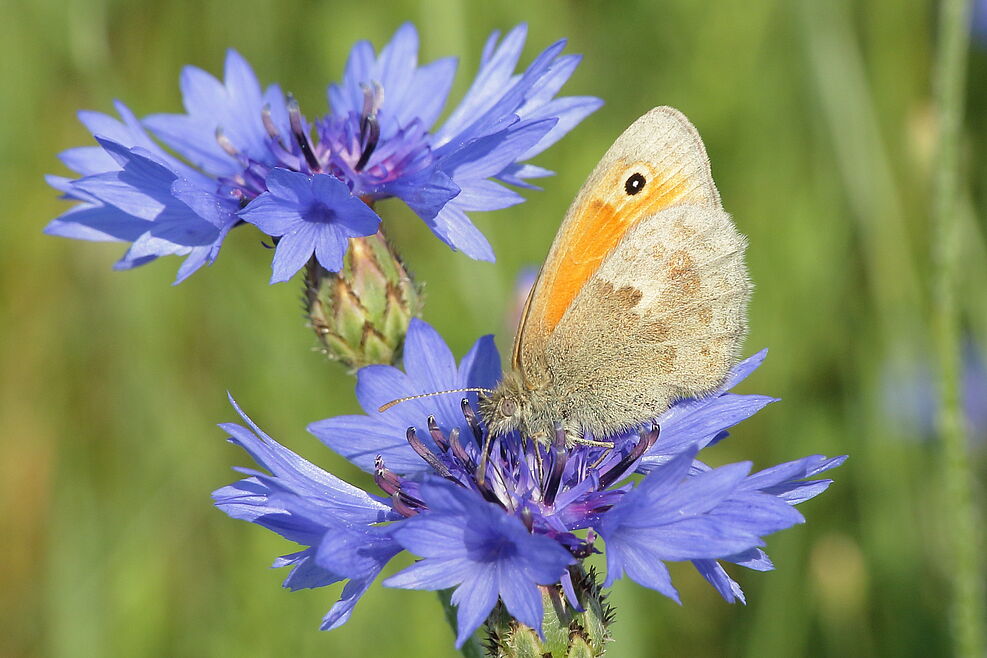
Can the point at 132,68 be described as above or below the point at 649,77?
above

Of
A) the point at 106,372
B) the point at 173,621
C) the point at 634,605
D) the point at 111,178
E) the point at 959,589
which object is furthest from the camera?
the point at 106,372

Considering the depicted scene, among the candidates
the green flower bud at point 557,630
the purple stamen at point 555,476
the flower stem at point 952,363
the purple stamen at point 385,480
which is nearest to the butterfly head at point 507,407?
the purple stamen at point 555,476

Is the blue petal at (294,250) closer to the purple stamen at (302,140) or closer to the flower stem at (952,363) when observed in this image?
the purple stamen at (302,140)

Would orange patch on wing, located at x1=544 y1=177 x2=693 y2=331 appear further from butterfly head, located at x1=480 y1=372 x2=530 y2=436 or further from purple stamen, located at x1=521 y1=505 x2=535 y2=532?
purple stamen, located at x1=521 y1=505 x2=535 y2=532

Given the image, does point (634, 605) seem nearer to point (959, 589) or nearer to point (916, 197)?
point (959, 589)

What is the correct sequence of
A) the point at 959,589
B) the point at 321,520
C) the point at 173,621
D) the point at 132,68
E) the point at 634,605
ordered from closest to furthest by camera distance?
the point at 321,520 < the point at 959,589 < the point at 634,605 < the point at 173,621 < the point at 132,68

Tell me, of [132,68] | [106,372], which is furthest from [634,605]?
[132,68]

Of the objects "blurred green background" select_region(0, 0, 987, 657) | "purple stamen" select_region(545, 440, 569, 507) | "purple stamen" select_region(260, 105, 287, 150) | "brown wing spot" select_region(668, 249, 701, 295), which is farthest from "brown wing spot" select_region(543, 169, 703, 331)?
"blurred green background" select_region(0, 0, 987, 657)
